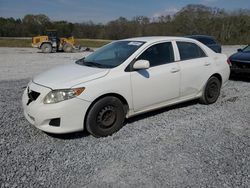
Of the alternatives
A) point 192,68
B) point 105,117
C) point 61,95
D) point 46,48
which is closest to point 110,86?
point 105,117

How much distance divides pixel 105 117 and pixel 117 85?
543mm

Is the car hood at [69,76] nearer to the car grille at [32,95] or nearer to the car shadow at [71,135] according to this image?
the car grille at [32,95]

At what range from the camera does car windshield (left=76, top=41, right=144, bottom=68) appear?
4.66m

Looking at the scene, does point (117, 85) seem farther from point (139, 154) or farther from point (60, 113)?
point (139, 154)

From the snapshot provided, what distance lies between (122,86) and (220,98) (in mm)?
3342

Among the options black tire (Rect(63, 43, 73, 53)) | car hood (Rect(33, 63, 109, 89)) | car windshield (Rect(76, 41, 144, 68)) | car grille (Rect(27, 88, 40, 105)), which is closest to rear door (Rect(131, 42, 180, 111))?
car windshield (Rect(76, 41, 144, 68))

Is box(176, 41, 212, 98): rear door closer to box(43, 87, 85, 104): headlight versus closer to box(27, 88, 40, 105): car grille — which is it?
box(43, 87, 85, 104): headlight

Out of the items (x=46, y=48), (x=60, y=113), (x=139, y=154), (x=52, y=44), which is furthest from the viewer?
(x=52, y=44)

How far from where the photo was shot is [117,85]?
430cm

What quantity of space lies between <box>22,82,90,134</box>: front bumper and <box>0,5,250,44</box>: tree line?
4014 cm

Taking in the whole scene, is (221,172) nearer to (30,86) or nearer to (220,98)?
(30,86)

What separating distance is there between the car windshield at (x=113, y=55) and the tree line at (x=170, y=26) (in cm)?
3885

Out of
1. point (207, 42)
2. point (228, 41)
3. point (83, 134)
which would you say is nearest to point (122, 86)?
point (83, 134)

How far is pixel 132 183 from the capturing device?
10.0 ft
